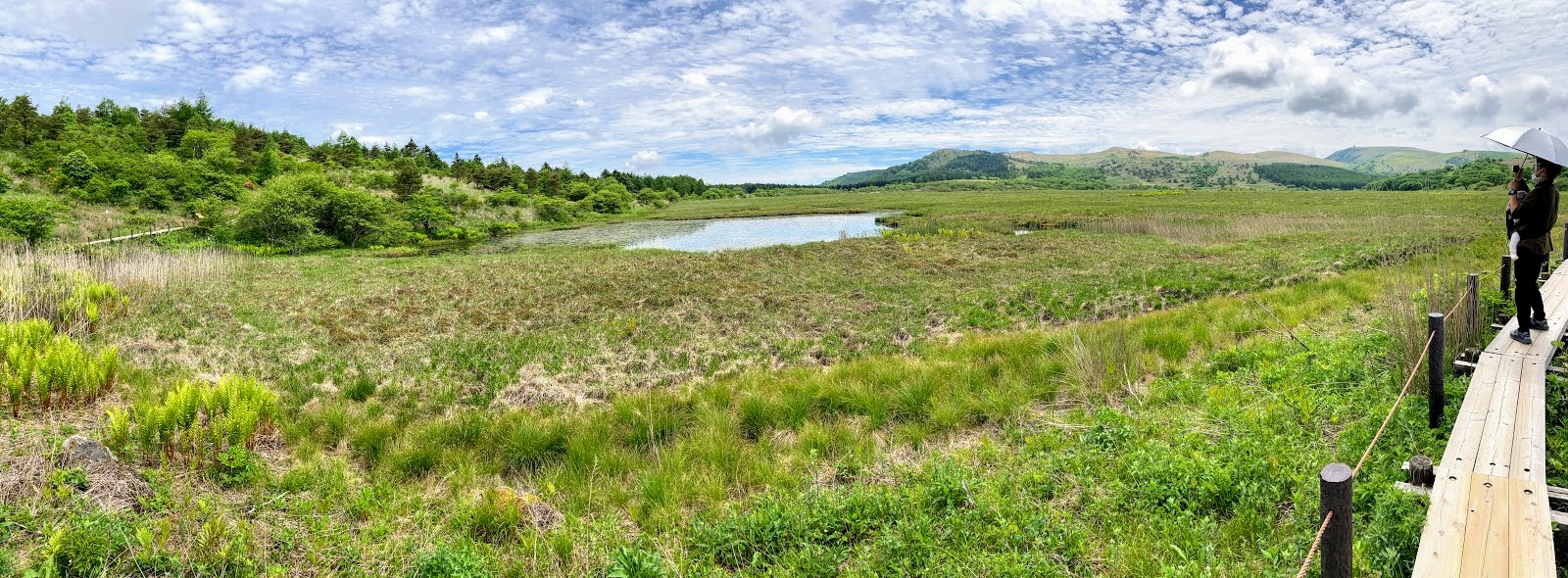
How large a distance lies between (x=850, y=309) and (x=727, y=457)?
8.81 m

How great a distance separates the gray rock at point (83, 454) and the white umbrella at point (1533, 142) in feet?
43.1

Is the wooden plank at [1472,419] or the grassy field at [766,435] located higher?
→ the wooden plank at [1472,419]

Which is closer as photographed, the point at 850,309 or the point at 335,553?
the point at 335,553

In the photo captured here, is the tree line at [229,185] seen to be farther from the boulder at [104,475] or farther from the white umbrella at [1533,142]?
the white umbrella at [1533,142]

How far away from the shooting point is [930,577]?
423cm

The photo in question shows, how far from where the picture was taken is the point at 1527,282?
7051 mm

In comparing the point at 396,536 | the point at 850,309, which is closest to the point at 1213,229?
the point at 850,309

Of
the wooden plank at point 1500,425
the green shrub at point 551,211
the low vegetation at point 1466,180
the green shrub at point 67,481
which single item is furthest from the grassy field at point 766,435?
the low vegetation at point 1466,180

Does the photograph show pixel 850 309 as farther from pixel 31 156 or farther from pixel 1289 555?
pixel 31 156

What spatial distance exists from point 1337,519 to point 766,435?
5.37m

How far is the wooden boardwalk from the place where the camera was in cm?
341

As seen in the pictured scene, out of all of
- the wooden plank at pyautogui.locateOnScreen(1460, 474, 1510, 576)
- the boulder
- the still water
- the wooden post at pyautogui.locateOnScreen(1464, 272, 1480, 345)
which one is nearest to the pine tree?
the still water

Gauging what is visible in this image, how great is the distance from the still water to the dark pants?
90.2 feet

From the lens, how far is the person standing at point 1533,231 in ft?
21.8
